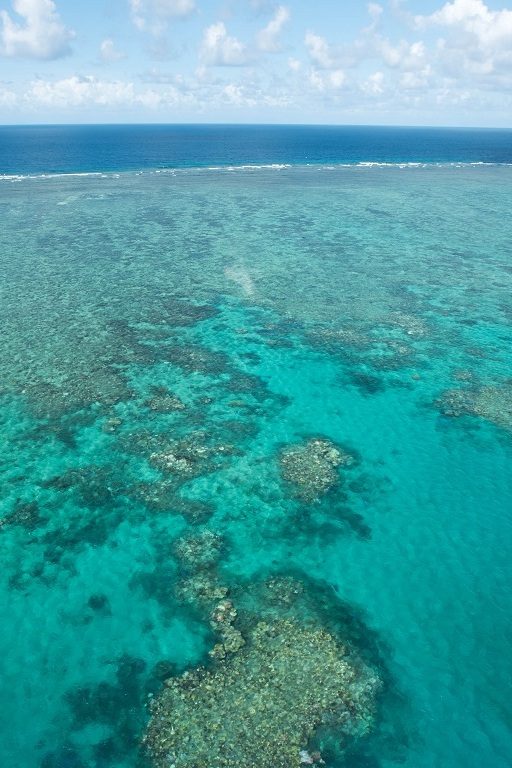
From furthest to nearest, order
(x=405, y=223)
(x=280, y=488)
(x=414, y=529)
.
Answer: (x=405, y=223), (x=280, y=488), (x=414, y=529)

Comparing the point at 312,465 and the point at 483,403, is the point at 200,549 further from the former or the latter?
the point at 483,403

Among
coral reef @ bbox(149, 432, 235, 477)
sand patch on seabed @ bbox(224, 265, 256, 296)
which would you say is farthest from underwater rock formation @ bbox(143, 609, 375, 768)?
sand patch on seabed @ bbox(224, 265, 256, 296)

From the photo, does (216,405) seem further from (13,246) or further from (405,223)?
(405,223)

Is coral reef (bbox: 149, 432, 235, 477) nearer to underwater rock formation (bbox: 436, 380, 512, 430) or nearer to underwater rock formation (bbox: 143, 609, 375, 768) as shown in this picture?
underwater rock formation (bbox: 143, 609, 375, 768)

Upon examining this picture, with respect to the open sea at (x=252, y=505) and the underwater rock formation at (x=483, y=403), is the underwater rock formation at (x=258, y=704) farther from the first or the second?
the underwater rock formation at (x=483, y=403)

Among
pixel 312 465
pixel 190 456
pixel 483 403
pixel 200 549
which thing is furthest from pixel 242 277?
pixel 200 549

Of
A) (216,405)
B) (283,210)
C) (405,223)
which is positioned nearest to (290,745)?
(216,405)

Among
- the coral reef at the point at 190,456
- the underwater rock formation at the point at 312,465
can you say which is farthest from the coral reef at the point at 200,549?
the underwater rock formation at the point at 312,465
